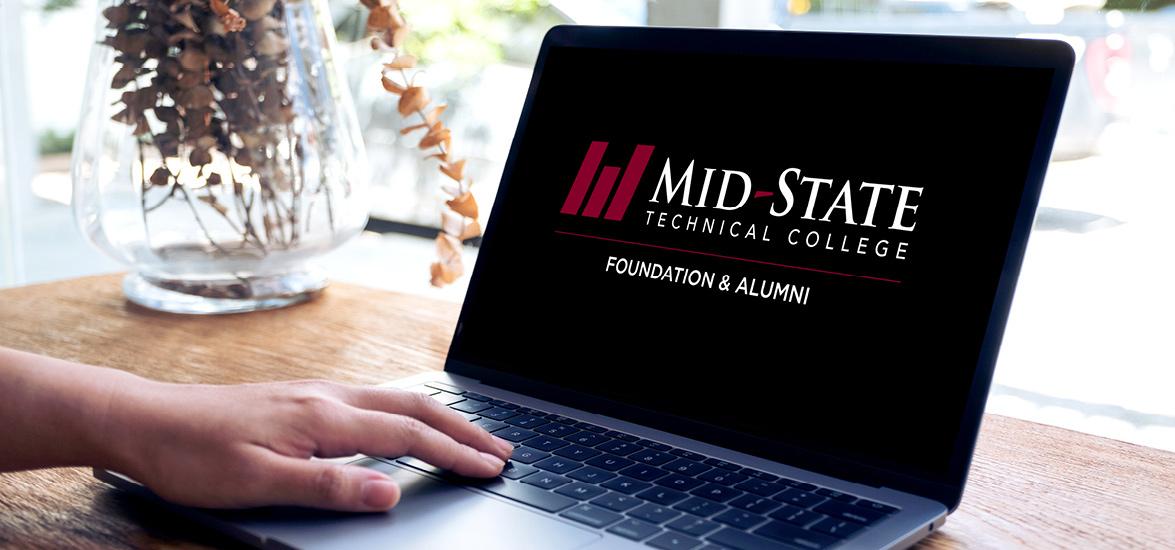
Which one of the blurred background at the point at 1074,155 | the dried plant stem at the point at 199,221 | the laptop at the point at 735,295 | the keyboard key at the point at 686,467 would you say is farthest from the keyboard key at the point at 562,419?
the dried plant stem at the point at 199,221

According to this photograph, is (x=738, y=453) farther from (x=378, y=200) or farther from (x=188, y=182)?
(x=378, y=200)

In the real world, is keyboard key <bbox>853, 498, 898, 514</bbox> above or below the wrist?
above

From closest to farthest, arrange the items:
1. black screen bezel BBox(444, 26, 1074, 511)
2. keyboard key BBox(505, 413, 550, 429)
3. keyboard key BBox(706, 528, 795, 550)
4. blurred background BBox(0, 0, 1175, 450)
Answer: keyboard key BBox(706, 528, 795, 550) → black screen bezel BBox(444, 26, 1074, 511) → keyboard key BBox(505, 413, 550, 429) → blurred background BBox(0, 0, 1175, 450)

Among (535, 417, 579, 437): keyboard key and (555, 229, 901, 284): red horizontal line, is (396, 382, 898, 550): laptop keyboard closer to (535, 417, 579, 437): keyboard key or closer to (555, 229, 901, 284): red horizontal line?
(535, 417, 579, 437): keyboard key

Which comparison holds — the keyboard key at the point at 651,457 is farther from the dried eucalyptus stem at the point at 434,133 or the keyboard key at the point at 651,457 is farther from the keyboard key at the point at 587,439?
the dried eucalyptus stem at the point at 434,133

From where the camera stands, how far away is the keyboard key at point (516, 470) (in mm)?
608

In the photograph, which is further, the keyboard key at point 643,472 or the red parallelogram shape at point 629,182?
the red parallelogram shape at point 629,182

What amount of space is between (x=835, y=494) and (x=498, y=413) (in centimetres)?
26

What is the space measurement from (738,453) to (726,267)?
146 millimetres

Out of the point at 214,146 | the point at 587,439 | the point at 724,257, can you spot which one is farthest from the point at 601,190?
the point at 214,146

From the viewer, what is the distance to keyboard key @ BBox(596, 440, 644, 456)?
2.15ft

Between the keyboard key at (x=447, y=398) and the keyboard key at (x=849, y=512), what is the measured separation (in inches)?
12.0

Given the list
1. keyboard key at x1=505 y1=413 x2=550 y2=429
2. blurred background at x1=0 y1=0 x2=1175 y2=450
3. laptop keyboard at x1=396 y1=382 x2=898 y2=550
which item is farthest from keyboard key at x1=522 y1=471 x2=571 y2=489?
blurred background at x1=0 y1=0 x2=1175 y2=450

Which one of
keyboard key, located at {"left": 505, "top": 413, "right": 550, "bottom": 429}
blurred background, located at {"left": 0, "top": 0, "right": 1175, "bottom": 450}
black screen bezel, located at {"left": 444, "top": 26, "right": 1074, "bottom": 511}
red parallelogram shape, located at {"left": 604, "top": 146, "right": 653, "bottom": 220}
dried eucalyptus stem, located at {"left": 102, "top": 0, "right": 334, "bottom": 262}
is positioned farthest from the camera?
blurred background, located at {"left": 0, "top": 0, "right": 1175, "bottom": 450}
